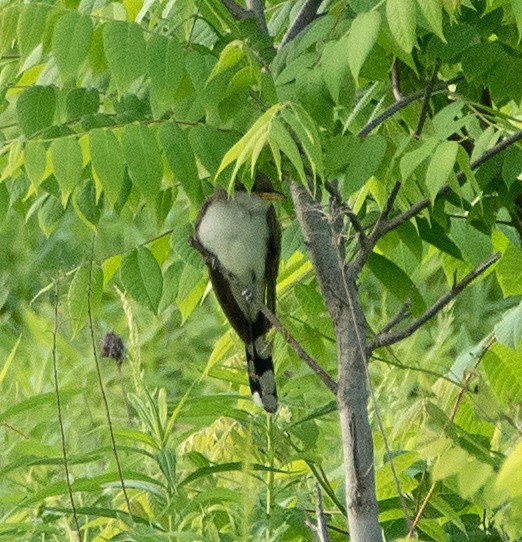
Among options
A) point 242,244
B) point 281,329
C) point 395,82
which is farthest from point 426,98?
point 242,244

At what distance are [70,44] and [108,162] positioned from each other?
9.9 inches

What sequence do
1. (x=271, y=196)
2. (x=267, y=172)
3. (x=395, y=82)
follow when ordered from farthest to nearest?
(x=271, y=196), (x=267, y=172), (x=395, y=82)

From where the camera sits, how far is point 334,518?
10.8ft

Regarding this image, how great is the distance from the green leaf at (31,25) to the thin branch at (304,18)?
0.55 meters

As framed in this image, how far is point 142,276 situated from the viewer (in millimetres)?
3355

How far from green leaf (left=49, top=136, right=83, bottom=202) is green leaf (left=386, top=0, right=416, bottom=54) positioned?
2.19 feet

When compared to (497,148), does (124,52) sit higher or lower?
higher

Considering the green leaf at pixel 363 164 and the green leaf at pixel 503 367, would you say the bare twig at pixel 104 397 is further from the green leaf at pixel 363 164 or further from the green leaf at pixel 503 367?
the green leaf at pixel 503 367

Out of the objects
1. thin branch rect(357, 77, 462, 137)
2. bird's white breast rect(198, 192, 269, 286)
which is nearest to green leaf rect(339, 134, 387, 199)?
thin branch rect(357, 77, 462, 137)

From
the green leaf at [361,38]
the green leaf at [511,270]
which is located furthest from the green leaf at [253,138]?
the green leaf at [511,270]

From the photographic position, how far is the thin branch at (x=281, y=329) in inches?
107

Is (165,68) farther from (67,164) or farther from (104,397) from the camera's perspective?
(104,397)

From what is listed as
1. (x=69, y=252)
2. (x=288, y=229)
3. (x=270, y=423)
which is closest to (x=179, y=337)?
(x=69, y=252)

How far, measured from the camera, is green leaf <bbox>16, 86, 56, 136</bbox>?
2926 millimetres
